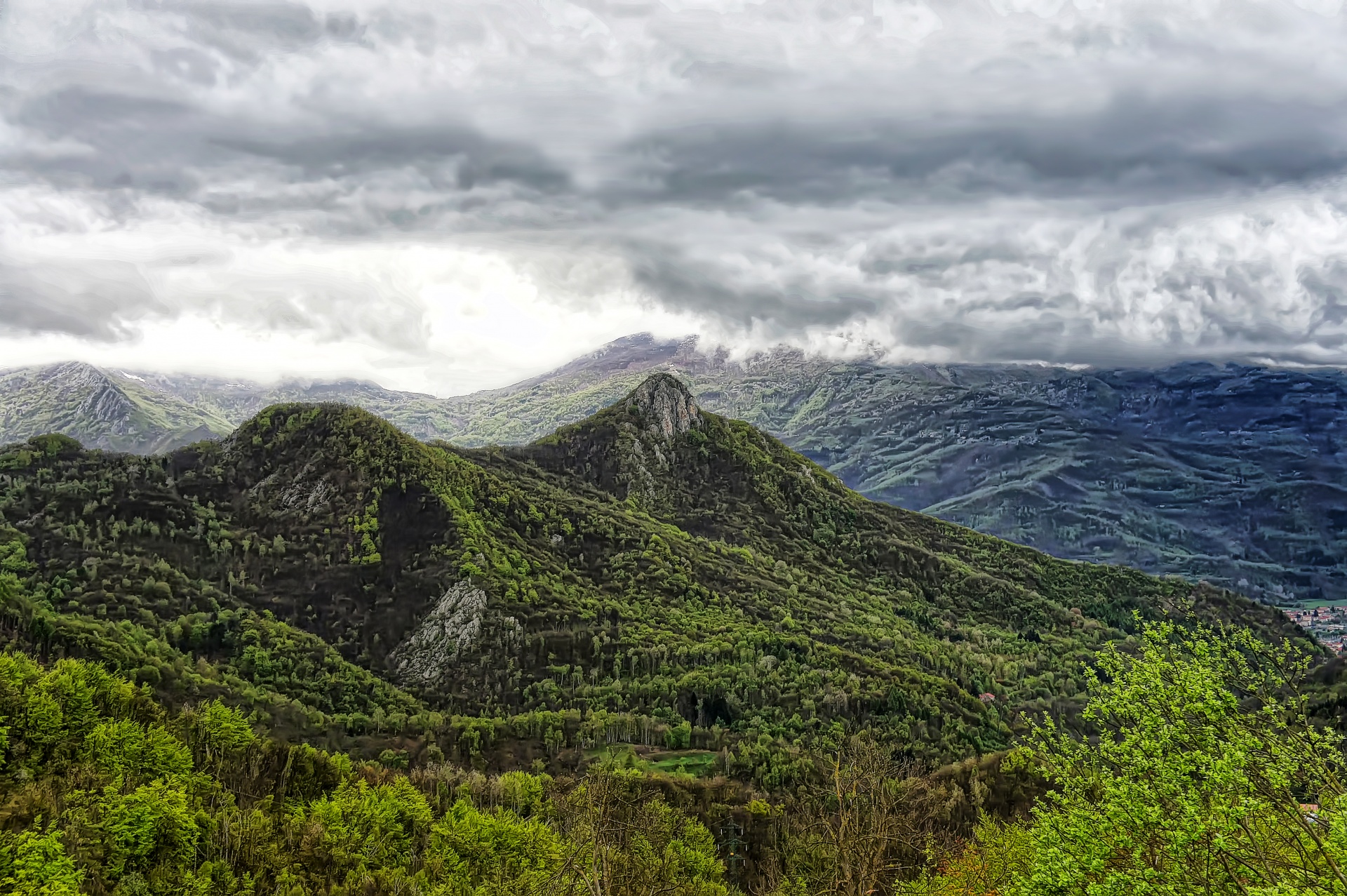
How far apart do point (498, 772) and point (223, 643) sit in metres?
80.1

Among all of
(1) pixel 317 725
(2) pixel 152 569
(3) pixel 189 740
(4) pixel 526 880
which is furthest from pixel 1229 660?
(2) pixel 152 569

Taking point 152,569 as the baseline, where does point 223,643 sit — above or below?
below

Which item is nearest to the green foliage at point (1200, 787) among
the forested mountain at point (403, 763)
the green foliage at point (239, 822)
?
the forested mountain at point (403, 763)

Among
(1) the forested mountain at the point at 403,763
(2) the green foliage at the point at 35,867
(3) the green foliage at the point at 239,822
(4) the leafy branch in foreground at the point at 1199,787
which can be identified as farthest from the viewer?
(3) the green foliage at the point at 239,822

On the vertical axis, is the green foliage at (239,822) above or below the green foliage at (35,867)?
below

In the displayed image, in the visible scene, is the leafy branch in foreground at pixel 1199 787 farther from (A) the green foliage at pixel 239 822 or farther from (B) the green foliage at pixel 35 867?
(B) the green foliage at pixel 35 867

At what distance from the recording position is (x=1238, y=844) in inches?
1152

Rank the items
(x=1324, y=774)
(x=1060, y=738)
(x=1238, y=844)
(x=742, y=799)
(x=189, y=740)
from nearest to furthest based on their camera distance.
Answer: (x=1324, y=774) < (x=1238, y=844) < (x=1060, y=738) < (x=189, y=740) < (x=742, y=799)

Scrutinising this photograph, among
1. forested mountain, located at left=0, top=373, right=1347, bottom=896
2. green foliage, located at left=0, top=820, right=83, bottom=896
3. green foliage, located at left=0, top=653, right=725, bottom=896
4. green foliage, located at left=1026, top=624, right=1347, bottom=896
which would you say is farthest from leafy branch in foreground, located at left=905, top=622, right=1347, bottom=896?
green foliage, located at left=0, top=820, right=83, bottom=896

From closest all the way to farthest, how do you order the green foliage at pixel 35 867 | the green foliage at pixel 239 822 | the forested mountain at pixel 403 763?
the green foliage at pixel 35 867 → the forested mountain at pixel 403 763 → the green foliage at pixel 239 822

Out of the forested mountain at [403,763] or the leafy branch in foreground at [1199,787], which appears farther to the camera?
the forested mountain at [403,763]

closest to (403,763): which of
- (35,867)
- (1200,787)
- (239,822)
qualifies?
(239,822)

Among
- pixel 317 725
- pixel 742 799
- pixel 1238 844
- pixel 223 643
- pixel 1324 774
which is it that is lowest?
pixel 742 799

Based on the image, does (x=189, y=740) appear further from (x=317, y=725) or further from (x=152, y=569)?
(x=152, y=569)
